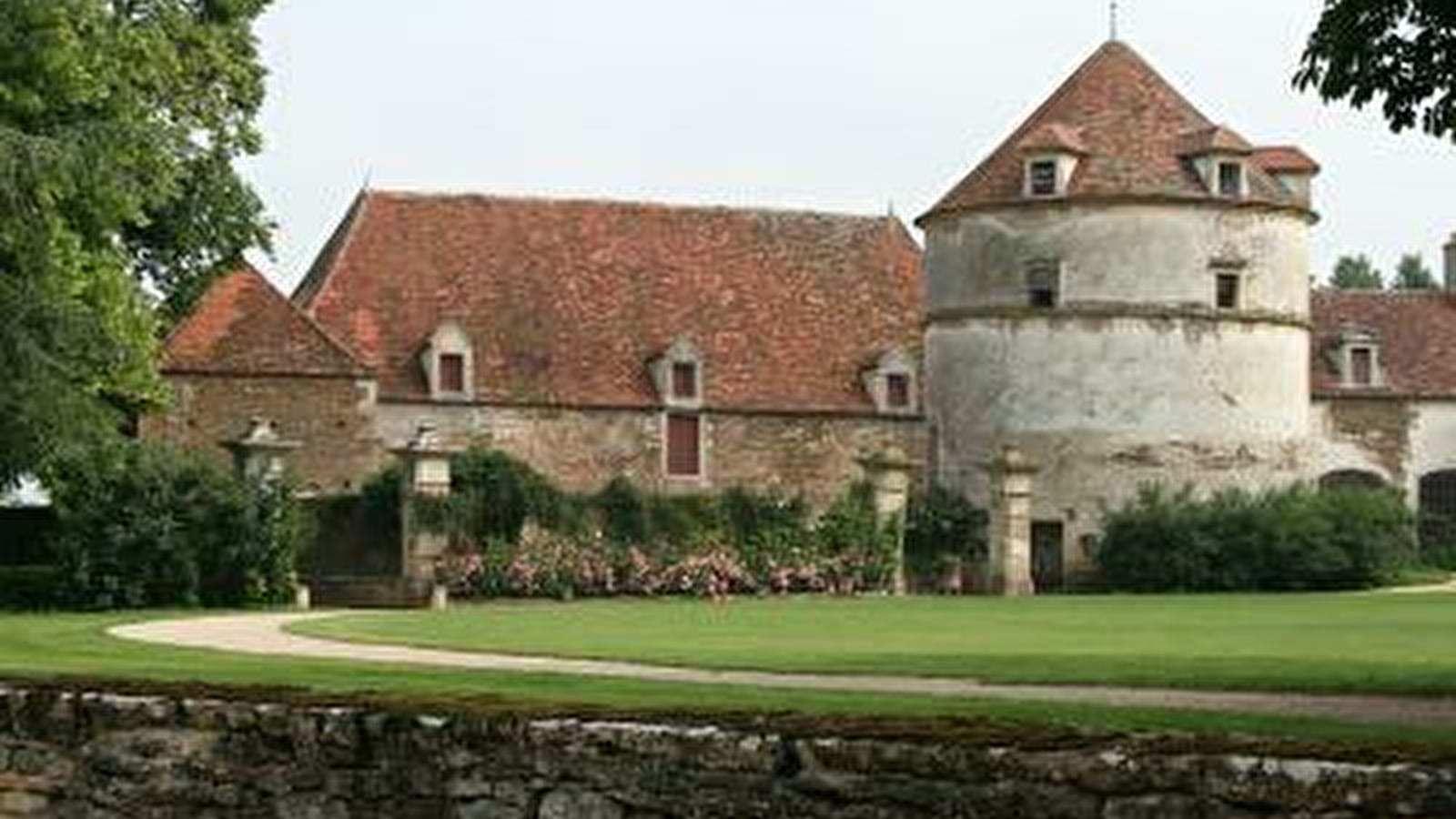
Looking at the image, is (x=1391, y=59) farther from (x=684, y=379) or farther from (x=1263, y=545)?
(x=684, y=379)

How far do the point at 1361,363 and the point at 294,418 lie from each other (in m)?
26.8

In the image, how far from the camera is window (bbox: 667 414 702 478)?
57.8 metres

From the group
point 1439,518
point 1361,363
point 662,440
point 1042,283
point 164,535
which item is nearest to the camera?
point 164,535

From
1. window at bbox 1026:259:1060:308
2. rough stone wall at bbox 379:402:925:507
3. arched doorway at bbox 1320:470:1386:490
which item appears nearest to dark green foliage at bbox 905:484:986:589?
rough stone wall at bbox 379:402:925:507

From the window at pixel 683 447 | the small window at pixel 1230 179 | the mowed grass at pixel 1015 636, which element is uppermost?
the small window at pixel 1230 179

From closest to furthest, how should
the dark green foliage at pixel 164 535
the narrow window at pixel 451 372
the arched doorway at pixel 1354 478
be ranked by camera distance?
the dark green foliage at pixel 164 535 → the narrow window at pixel 451 372 → the arched doorway at pixel 1354 478

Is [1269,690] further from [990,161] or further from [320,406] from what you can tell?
[990,161]

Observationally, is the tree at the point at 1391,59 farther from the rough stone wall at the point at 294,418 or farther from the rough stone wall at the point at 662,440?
the rough stone wall at the point at 662,440

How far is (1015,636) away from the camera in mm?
28141

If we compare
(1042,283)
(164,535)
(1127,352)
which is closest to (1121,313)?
(1127,352)

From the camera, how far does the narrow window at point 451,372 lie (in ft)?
184

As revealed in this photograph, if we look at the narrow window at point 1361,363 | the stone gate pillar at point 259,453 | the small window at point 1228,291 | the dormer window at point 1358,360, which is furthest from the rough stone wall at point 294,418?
the narrow window at point 1361,363

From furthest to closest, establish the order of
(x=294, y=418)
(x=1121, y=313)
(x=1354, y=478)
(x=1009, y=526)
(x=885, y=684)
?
(x=1354, y=478) → (x=1121, y=313) → (x=1009, y=526) → (x=294, y=418) → (x=885, y=684)

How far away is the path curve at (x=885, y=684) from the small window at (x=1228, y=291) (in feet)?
107
